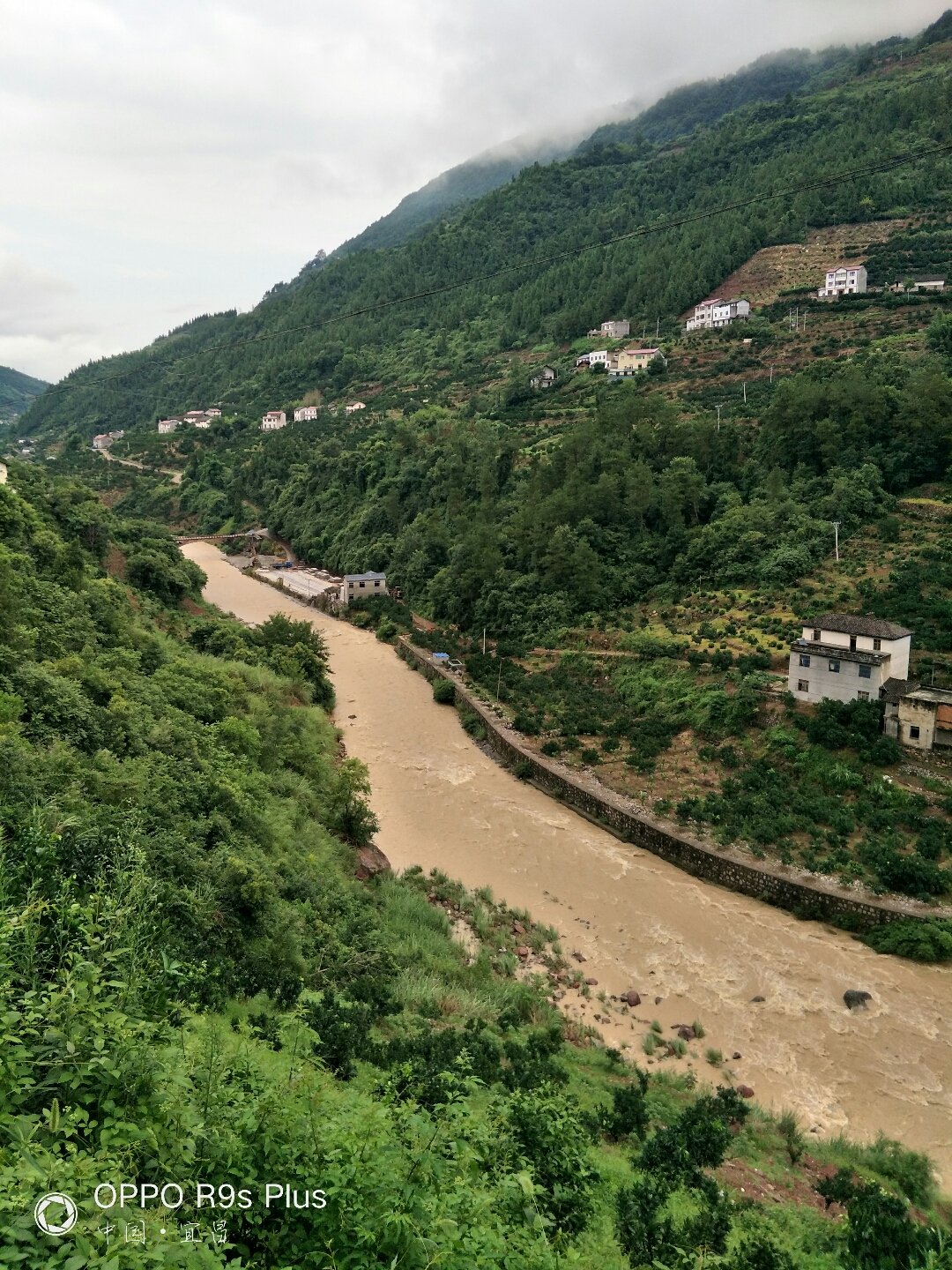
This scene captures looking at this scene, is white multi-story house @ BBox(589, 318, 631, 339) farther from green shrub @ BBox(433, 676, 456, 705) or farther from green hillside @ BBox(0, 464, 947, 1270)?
green hillside @ BBox(0, 464, 947, 1270)

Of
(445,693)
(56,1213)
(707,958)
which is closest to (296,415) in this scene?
(445,693)

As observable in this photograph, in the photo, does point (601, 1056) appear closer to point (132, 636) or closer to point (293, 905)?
point (293, 905)

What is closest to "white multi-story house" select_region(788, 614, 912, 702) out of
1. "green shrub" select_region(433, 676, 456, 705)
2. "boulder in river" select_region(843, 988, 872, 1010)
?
"boulder in river" select_region(843, 988, 872, 1010)

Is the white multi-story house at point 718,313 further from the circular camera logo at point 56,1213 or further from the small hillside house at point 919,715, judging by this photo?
the circular camera logo at point 56,1213

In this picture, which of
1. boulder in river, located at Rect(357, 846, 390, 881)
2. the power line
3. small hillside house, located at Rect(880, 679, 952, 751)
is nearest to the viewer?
boulder in river, located at Rect(357, 846, 390, 881)

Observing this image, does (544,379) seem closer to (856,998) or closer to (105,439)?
(856,998)

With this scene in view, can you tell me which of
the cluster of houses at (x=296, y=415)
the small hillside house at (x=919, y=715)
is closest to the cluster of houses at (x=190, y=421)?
the cluster of houses at (x=296, y=415)
